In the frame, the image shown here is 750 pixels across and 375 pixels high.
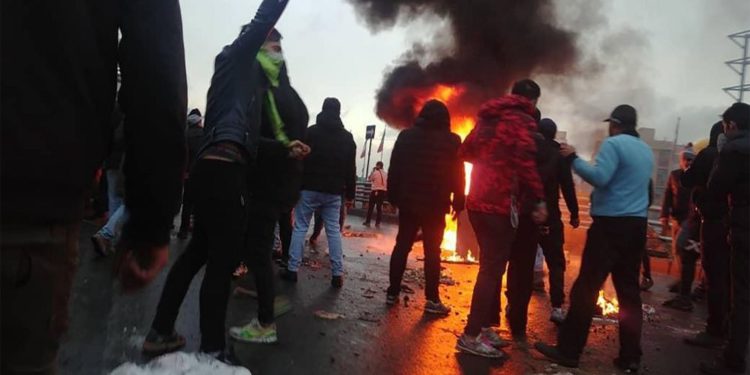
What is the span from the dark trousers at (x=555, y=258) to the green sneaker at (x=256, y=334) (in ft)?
9.50

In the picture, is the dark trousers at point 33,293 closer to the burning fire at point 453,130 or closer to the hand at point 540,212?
the hand at point 540,212

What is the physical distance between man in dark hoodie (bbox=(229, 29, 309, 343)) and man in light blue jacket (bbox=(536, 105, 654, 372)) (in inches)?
83.3

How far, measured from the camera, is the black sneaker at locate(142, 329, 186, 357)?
3.49 m

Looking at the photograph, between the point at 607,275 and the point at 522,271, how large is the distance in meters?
0.84

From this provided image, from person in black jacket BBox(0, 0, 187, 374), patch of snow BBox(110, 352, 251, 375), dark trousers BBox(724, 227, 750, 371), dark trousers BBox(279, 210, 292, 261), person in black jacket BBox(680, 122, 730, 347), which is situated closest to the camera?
person in black jacket BBox(0, 0, 187, 374)

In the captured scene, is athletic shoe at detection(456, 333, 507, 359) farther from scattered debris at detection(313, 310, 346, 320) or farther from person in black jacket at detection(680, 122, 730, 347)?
person in black jacket at detection(680, 122, 730, 347)

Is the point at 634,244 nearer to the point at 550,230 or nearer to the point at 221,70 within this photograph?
the point at 550,230

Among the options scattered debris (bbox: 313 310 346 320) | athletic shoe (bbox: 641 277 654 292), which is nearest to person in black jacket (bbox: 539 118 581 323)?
scattered debris (bbox: 313 310 346 320)

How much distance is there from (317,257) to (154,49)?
269 inches

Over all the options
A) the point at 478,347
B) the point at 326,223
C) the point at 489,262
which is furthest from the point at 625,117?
the point at 326,223

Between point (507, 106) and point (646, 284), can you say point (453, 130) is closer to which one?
point (646, 284)

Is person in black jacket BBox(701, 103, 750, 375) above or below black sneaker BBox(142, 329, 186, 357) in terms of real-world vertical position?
above

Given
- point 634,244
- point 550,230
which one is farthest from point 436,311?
point 634,244

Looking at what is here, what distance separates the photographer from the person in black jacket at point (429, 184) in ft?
17.6
